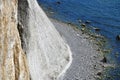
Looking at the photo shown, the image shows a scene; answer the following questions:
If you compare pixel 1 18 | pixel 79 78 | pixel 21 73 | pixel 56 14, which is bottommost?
pixel 79 78

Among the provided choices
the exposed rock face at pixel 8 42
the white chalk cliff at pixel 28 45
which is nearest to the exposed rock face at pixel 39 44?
the white chalk cliff at pixel 28 45

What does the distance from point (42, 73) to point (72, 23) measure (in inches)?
1231

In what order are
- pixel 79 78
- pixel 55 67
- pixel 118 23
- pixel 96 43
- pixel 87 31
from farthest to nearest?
pixel 118 23, pixel 87 31, pixel 96 43, pixel 79 78, pixel 55 67

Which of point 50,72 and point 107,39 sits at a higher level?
point 50,72

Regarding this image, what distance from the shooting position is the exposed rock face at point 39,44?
930 inches

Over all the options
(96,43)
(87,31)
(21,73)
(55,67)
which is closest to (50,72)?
(55,67)

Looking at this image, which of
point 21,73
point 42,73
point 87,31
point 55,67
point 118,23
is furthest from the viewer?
point 118,23

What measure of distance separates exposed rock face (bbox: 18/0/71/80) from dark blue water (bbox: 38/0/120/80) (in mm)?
20064

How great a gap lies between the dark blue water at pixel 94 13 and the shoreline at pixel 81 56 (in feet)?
11.7

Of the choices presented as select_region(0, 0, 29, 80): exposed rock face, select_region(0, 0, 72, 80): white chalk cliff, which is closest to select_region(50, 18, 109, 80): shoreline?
select_region(0, 0, 72, 80): white chalk cliff

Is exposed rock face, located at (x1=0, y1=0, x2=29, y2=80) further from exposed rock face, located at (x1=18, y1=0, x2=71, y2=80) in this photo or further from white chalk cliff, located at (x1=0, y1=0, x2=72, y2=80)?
exposed rock face, located at (x1=18, y1=0, x2=71, y2=80)

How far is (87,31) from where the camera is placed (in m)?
52.5

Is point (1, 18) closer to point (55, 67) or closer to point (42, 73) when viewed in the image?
point (42, 73)

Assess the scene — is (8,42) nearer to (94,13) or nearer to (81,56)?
(81,56)
